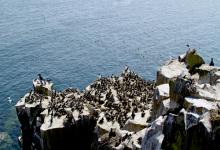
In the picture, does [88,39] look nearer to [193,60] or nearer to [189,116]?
[193,60]

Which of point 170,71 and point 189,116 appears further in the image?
point 170,71

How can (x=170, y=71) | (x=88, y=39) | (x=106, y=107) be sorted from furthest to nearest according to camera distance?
(x=88, y=39)
(x=106, y=107)
(x=170, y=71)

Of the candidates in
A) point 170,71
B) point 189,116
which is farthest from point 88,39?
point 189,116

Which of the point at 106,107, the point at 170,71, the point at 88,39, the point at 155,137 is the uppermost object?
the point at 170,71

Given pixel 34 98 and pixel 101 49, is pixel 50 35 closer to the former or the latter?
pixel 101 49

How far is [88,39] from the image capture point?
144 metres

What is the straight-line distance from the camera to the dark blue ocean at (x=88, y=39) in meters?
113

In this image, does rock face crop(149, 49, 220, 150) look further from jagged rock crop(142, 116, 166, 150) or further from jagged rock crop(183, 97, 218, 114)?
jagged rock crop(142, 116, 166, 150)

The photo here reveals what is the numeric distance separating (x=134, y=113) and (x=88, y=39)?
3269 inches

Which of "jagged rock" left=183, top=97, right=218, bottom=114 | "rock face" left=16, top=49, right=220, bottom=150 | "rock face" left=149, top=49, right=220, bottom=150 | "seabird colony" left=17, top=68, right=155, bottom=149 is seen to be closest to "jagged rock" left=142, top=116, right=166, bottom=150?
"rock face" left=16, top=49, right=220, bottom=150

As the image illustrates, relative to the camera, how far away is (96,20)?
16450 cm

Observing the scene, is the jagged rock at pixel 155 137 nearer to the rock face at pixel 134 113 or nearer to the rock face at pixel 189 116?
the rock face at pixel 134 113

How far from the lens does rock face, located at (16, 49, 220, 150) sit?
3650cm

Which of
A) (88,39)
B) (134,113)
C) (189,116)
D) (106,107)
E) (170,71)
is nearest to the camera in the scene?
(189,116)
